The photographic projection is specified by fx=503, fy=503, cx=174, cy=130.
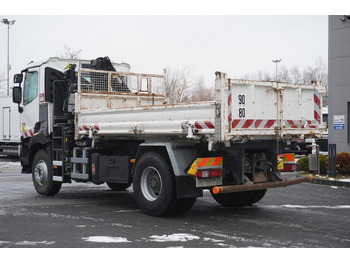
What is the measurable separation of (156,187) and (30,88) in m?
5.01

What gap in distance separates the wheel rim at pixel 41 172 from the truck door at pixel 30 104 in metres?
0.80

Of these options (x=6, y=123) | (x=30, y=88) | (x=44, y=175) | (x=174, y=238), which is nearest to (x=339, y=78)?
(x=30, y=88)

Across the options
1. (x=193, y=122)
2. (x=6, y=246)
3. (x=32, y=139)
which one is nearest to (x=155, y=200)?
(x=193, y=122)

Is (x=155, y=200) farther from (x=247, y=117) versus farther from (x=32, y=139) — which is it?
(x=32, y=139)

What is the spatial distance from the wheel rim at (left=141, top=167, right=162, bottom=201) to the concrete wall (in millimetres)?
11646

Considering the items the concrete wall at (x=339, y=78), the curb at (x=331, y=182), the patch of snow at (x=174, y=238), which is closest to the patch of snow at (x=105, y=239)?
the patch of snow at (x=174, y=238)

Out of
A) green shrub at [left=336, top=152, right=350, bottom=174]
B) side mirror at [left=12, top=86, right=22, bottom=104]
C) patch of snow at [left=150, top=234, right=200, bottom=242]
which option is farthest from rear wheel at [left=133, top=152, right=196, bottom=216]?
green shrub at [left=336, top=152, right=350, bottom=174]

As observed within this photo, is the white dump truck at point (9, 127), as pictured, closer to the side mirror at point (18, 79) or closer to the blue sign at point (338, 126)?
the side mirror at point (18, 79)

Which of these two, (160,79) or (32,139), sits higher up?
(160,79)

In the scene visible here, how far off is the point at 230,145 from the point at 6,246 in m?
3.76

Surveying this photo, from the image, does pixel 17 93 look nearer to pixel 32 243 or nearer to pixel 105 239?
pixel 32 243

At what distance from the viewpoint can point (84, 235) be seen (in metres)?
7.12

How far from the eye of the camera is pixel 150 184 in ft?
29.5

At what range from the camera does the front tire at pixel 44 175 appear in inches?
451
